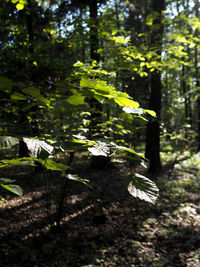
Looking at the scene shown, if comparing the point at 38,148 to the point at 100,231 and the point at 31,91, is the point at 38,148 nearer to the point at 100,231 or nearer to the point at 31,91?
the point at 31,91

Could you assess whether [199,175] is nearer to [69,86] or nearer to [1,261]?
[1,261]

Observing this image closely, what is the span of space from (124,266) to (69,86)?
3.34 metres

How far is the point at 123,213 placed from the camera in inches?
188

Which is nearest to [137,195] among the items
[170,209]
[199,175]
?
[170,209]

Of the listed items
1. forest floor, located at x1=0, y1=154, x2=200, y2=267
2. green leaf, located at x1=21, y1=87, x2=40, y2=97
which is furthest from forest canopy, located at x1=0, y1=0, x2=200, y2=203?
forest floor, located at x1=0, y1=154, x2=200, y2=267

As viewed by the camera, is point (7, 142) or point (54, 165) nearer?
point (7, 142)

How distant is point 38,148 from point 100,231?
154 inches

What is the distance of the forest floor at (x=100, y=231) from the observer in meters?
3.31

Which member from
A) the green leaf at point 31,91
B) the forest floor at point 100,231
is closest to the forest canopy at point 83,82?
the green leaf at point 31,91

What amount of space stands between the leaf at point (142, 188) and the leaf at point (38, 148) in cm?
35

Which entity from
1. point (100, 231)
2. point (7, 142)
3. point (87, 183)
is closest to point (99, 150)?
point (7, 142)

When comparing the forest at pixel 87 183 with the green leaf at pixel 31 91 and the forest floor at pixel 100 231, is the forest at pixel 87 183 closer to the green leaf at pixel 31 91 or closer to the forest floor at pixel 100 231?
the forest floor at pixel 100 231

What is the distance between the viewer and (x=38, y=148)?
714 millimetres

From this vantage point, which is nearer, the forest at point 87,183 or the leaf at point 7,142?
the leaf at point 7,142
